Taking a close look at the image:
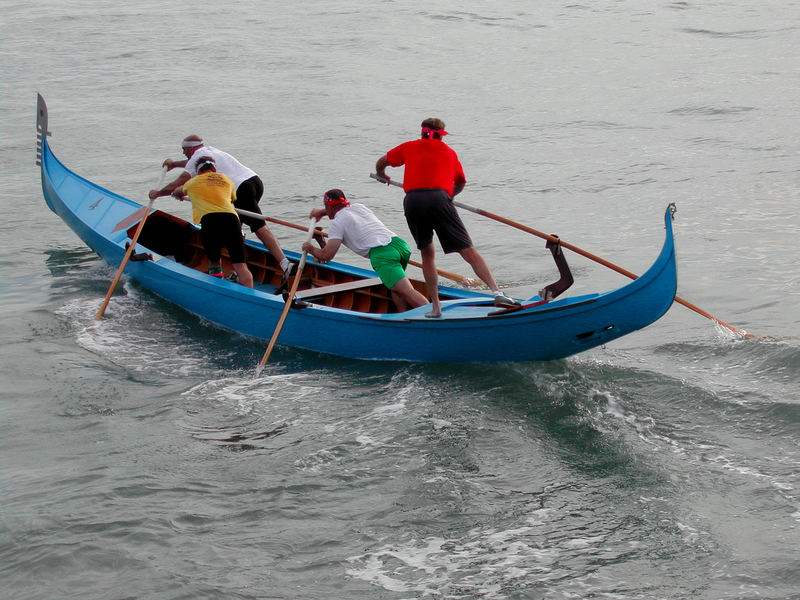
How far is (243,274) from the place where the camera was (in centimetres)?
973

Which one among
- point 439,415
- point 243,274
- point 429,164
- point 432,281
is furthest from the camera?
point 243,274

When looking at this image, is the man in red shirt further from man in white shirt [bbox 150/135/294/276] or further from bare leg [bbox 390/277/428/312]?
man in white shirt [bbox 150/135/294/276]

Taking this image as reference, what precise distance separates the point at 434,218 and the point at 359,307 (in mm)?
2029

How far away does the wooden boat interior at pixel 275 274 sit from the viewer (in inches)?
372

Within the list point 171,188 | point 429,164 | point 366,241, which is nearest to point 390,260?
point 366,241

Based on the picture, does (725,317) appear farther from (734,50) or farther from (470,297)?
(734,50)

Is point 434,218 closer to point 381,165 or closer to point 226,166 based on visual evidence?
point 381,165

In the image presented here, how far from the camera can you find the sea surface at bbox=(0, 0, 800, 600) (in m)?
5.90

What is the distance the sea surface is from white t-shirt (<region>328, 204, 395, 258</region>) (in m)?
1.19

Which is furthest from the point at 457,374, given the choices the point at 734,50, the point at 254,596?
the point at 734,50

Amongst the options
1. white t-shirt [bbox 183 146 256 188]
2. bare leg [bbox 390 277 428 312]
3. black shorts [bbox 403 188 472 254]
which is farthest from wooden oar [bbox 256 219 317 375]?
white t-shirt [bbox 183 146 256 188]

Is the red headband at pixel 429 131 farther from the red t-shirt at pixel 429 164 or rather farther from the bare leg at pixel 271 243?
the bare leg at pixel 271 243

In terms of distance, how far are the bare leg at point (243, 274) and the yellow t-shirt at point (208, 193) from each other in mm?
599

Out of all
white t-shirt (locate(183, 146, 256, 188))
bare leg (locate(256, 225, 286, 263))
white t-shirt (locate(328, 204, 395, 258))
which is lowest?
bare leg (locate(256, 225, 286, 263))
